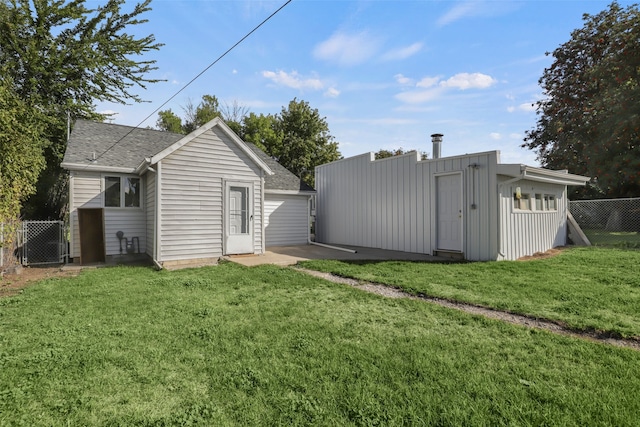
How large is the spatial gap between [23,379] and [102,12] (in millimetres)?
15816

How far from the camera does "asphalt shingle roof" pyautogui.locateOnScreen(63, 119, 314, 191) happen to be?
9883 mm

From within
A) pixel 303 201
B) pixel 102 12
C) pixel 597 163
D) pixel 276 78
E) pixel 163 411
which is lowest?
pixel 163 411

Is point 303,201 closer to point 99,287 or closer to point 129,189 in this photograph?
point 129,189

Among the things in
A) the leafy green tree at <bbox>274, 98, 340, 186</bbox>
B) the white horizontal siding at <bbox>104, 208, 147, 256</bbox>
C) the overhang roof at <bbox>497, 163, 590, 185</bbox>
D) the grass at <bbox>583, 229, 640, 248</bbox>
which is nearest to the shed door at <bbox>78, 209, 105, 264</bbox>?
the white horizontal siding at <bbox>104, 208, 147, 256</bbox>

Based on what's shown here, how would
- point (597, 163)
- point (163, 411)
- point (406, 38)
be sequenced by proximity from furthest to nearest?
point (597, 163) < point (406, 38) < point (163, 411)

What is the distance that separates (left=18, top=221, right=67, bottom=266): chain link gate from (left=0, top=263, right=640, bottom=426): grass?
20.0 ft

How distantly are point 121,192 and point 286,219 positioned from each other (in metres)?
5.80

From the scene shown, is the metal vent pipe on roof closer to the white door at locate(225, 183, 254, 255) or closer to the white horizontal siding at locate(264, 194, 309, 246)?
the white horizontal siding at locate(264, 194, 309, 246)

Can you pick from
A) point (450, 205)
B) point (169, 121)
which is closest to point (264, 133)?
point (169, 121)

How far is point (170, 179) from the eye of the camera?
8.61m

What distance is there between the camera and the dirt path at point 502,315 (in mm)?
3515

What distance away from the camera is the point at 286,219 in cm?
1300

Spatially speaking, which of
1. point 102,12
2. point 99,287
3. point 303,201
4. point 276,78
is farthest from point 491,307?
point 102,12

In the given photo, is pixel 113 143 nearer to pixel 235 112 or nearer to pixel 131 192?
pixel 131 192
